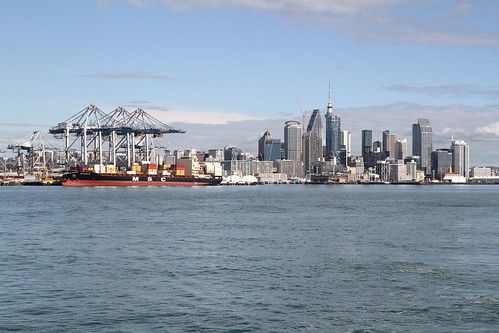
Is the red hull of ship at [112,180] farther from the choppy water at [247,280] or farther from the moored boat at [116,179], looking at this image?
the choppy water at [247,280]

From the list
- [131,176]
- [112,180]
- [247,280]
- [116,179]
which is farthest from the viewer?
[131,176]

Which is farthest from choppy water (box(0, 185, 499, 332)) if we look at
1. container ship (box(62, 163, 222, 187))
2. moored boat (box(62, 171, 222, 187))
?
container ship (box(62, 163, 222, 187))

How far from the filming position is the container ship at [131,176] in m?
156

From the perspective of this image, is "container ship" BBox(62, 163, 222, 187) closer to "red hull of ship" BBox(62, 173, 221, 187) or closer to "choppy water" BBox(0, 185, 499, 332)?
"red hull of ship" BBox(62, 173, 221, 187)

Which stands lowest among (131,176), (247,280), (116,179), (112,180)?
(247,280)

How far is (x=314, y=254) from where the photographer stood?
107 feet

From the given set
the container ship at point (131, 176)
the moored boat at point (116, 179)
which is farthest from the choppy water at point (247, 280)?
the container ship at point (131, 176)

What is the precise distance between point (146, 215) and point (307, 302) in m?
41.0

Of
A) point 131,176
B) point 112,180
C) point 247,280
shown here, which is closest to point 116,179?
point 112,180

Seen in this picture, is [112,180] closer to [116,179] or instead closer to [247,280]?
[116,179]

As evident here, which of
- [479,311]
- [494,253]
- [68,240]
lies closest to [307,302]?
[479,311]

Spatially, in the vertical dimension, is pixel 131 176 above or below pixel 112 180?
above

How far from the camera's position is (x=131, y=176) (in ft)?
530

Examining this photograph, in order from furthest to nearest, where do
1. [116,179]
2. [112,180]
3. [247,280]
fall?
[116,179]
[112,180]
[247,280]
